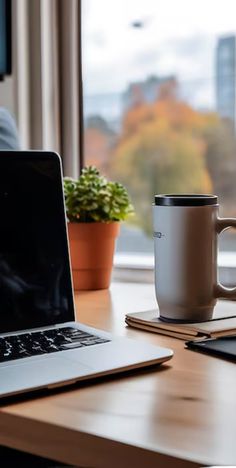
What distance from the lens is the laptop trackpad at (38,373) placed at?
0.71m

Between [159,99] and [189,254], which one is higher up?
[159,99]

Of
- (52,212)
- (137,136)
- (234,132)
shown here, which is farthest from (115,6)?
(52,212)

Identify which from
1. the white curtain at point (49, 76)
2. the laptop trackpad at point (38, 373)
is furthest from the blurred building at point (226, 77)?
the laptop trackpad at point (38, 373)

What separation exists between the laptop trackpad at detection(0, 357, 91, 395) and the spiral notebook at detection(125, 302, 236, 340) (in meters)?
0.21

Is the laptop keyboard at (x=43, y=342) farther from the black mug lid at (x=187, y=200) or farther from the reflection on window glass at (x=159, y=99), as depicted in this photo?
the reflection on window glass at (x=159, y=99)

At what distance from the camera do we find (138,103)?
1.65 meters

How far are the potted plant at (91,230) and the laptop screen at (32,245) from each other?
309mm

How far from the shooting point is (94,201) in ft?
4.35

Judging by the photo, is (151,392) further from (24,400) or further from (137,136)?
(137,136)

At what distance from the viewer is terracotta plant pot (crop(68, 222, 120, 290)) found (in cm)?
132

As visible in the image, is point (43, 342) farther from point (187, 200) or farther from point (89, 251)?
point (89, 251)

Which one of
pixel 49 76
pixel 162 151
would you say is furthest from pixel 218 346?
pixel 49 76

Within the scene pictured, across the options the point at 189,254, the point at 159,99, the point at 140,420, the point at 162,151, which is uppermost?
the point at 159,99

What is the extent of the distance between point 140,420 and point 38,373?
0.14 metres
